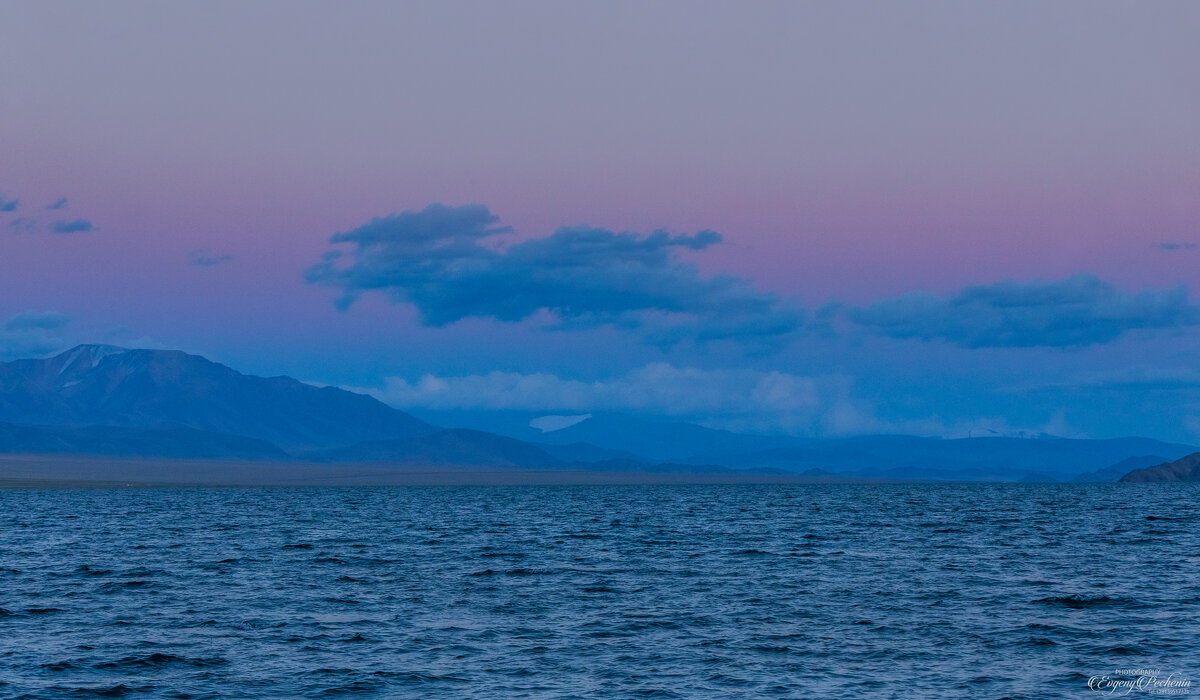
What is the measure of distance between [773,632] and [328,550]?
134 ft

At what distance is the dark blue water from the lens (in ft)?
112

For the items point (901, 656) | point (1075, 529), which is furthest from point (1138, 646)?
point (1075, 529)

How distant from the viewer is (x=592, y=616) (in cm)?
4534

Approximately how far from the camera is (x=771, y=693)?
106 ft

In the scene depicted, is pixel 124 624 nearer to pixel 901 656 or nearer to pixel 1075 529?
pixel 901 656

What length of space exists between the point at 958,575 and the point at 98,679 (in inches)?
1618

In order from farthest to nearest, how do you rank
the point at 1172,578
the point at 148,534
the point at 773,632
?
1. the point at 148,534
2. the point at 1172,578
3. the point at 773,632

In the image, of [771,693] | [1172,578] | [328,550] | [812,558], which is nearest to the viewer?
[771,693]

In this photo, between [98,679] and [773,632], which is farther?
[773,632]

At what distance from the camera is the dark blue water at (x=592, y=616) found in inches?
1339

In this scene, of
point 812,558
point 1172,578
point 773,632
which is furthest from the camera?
point 812,558

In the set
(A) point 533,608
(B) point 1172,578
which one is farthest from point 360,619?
(B) point 1172,578

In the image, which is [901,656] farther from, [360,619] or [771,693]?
[360,619]

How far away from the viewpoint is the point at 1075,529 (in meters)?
100
